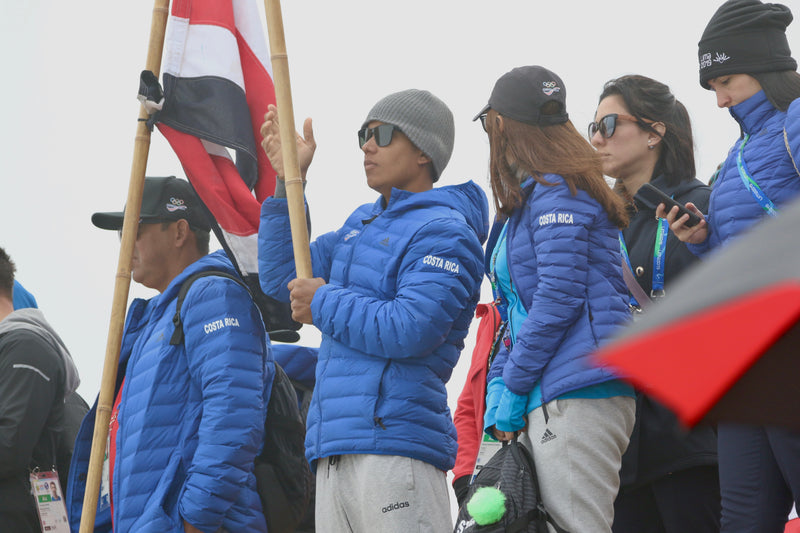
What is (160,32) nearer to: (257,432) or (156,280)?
(156,280)

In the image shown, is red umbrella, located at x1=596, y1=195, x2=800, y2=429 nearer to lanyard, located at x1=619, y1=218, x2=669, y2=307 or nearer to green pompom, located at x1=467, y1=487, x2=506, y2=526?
green pompom, located at x1=467, y1=487, x2=506, y2=526

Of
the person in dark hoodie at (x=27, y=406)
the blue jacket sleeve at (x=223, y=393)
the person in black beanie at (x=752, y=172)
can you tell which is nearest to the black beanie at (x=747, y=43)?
the person in black beanie at (x=752, y=172)

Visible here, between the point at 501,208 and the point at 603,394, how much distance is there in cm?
76

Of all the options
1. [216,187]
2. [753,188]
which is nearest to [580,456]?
[753,188]

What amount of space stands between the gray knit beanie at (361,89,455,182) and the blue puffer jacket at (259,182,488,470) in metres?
0.27

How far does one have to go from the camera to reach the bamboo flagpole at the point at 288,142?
3.75m

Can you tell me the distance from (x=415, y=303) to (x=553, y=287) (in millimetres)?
459

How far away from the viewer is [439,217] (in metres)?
3.62

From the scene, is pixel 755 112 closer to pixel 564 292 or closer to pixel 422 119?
pixel 564 292

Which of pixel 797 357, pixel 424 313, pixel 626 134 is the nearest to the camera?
pixel 797 357

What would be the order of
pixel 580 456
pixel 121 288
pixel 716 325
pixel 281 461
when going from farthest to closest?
pixel 121 288 < pixel 281 461 < pixel 580 456 < pixel 716 325

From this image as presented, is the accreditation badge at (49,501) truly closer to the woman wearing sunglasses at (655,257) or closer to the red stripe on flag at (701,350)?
the woman wearing sunglasses at (655,257)

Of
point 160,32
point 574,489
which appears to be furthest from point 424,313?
point 160,32

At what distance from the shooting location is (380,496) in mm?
3273
